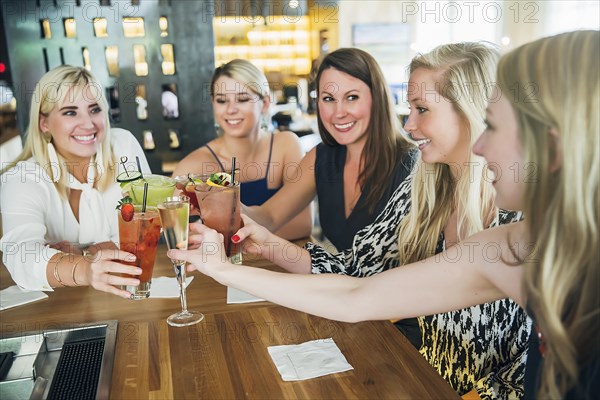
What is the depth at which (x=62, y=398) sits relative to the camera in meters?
1.17

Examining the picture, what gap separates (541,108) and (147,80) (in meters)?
3.15

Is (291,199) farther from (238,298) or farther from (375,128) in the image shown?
(238,298)

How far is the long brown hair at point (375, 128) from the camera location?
91.0 inches

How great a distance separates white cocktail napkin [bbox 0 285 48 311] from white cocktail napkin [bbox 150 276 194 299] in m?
0.34

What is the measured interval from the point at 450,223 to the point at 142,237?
1048mm

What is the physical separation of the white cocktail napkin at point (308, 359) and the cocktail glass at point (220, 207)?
0.38 meters

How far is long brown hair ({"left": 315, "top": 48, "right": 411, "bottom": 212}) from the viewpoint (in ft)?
7.58

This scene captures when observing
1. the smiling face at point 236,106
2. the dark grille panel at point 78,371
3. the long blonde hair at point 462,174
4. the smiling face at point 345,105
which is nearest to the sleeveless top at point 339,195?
A: the smiling face at point 345,105

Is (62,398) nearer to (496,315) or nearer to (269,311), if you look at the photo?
(269,311)

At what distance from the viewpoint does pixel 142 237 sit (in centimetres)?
145

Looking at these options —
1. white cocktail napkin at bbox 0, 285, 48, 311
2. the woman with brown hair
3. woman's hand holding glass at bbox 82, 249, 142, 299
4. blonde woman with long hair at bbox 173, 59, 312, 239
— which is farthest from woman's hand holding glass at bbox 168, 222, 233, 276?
blonde woman with long hair at bbox 173, 59, 312, 239

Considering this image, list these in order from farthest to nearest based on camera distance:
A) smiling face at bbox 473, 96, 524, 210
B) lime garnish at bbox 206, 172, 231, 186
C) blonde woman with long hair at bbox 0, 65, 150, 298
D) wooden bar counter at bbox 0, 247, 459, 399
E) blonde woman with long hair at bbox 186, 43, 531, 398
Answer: blonde woman with long hair at bbox 0, 65, 150, 298
blonde woman with long hair at bbox 186, 43, 531, 398
lime garnish at bbox 206, 172, 231, 186
wooden bar counter at bbox 0, 247, 459, 399
smiling face at bbox 473, 96, 524, 210

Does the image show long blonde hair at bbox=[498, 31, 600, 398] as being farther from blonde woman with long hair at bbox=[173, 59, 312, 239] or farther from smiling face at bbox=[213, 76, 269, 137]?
smiling face at bbox=[213, 76, 269, 137]

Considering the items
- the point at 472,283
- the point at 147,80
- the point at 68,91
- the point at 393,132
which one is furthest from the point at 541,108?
the point at 147,80
